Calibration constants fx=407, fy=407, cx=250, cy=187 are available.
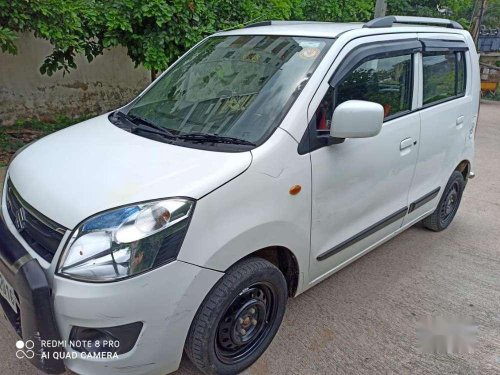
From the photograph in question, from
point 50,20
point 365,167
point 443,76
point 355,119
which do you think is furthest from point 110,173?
point 50,20

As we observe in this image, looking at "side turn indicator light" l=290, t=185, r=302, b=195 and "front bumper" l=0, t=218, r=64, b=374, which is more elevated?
"side turn indicator light" l=290, t=185, r=302, b=195

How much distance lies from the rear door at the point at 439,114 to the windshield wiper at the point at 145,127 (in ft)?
6.33

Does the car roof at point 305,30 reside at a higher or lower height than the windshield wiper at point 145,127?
higher

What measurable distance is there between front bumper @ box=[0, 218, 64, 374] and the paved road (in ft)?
1.88

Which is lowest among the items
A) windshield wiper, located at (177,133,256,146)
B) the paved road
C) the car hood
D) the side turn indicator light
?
the paved road

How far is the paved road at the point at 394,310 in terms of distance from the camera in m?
2.34

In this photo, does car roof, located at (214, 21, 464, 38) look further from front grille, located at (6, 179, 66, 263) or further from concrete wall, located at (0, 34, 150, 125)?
concrete wall, located at (0, 34, 150, 125)

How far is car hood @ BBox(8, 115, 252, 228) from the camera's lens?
69.2 inches

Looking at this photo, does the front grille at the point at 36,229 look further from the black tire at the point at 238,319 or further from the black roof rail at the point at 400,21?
the black roof rail at the point at 400,21

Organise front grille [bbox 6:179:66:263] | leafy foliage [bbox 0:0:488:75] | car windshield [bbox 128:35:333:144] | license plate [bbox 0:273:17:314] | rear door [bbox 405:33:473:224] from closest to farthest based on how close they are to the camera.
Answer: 1. front grille [bbox 6:179:66:263]
2. license plate [bbox 0:273:17:314]
3. car windshield [bbox 128:35:333:144]
4. rear door [bbox 405:33:473:224]
5. leafy foliage [bbox 0:0:488:75]

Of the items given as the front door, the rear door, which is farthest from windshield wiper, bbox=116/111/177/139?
the rear door

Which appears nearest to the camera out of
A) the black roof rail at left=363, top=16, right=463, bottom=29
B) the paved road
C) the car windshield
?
the car windshield

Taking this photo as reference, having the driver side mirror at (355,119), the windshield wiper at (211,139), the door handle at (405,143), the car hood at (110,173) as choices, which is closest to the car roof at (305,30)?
the driver side mirror at (355,119)

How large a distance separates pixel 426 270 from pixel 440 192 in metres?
0.75
